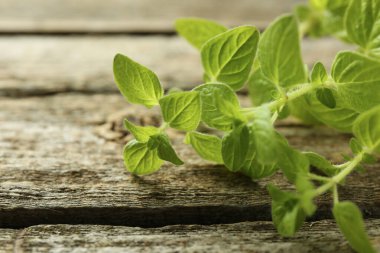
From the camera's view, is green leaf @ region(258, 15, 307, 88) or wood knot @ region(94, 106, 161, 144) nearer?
green leaf @ region(258, 15, 307, 88)

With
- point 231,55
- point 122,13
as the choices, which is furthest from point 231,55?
point 122,13

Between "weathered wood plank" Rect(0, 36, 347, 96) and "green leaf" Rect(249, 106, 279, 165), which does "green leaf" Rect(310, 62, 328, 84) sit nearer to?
"green leaf" Rect(249, 106, 279, 165)

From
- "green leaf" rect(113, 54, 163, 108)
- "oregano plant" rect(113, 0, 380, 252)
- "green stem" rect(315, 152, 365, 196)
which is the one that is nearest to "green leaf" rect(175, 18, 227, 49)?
"oregano plant" rect(113, 0, 380, 252)

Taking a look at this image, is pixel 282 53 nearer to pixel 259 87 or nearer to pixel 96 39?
pixel 259 87

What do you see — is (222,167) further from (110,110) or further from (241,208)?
(110,110)

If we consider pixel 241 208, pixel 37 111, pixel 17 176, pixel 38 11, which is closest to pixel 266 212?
pixel 241 208

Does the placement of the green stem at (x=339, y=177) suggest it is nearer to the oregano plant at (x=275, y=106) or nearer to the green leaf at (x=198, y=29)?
the oregano plant at (x=275, y=106)

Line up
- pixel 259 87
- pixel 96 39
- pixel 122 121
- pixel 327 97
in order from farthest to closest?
pixel 96 39, pixel 122 121, pixel 259 87, pixel 327 97
